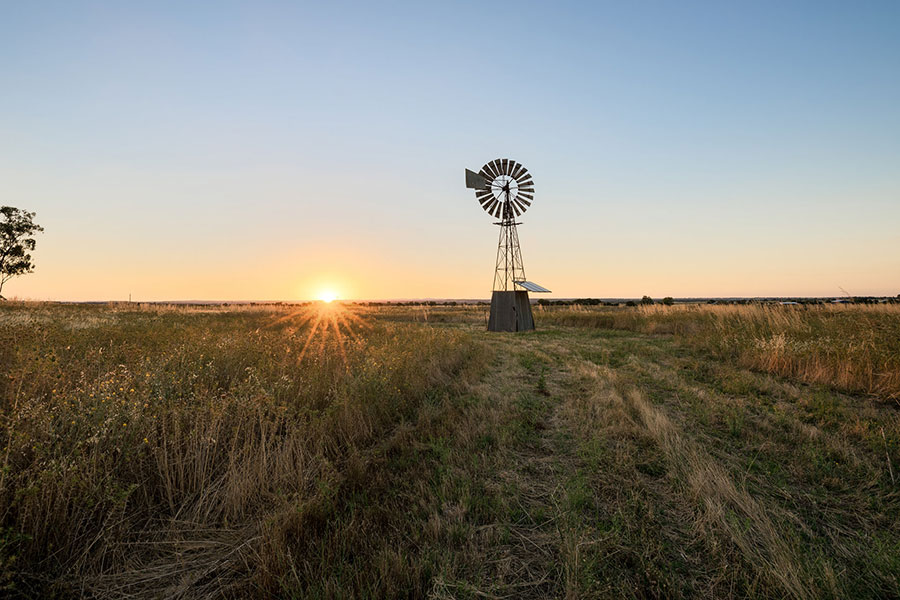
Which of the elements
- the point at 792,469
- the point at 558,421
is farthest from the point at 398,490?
the point at 792,469

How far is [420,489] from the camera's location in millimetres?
3721

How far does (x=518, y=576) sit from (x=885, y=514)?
374cm

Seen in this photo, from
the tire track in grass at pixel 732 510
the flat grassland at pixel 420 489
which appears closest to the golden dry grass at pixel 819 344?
the flat grassland at pixel 420 489

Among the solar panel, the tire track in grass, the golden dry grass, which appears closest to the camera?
the tire track in grass

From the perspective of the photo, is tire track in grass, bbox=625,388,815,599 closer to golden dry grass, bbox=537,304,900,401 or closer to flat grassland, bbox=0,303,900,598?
flat grassland, bbox=0,303,900,598

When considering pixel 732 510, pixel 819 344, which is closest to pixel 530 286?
pixel 819 344

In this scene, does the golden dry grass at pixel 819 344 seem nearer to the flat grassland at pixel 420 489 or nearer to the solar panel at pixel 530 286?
the flat grassland at pixel 420 489

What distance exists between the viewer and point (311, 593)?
232 cm

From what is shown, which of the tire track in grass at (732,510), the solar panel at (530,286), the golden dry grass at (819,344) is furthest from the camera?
the solar panel at (530,286)

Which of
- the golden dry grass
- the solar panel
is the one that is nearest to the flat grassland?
the golden dry grass

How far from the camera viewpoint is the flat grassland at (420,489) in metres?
2.51

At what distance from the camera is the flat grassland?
2.51 meters

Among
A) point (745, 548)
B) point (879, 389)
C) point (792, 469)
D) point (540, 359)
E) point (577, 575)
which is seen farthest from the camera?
point (540, 359)

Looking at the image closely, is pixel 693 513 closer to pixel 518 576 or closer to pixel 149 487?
pixel 518 576
